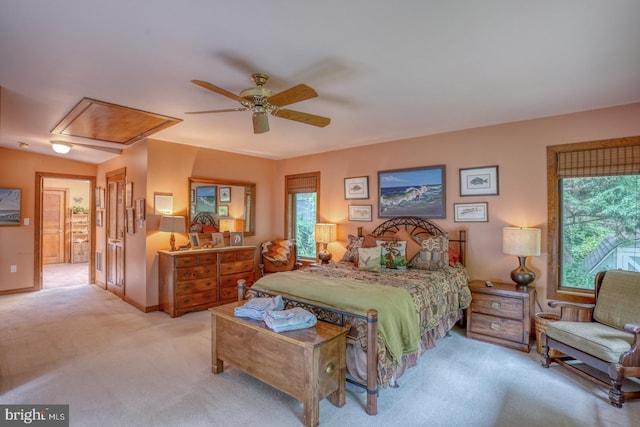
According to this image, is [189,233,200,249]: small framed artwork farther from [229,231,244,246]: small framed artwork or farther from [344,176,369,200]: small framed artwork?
[344,176,369,200]: small framed artwork

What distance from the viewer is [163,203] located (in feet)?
16.3

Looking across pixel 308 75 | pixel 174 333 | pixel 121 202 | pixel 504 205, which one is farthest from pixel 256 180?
pixel 504 205

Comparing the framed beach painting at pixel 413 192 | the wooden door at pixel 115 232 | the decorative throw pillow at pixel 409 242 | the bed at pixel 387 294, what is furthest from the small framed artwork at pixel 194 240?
the decorative throw pillow at pixel 409 242

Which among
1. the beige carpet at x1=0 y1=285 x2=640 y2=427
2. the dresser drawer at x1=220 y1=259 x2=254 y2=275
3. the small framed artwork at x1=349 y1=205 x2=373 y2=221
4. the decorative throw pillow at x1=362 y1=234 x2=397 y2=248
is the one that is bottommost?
the beige carpet at x1=0 y1=285 x2=640 y2=427

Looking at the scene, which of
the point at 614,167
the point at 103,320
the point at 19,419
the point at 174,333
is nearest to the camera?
the point at 19,419

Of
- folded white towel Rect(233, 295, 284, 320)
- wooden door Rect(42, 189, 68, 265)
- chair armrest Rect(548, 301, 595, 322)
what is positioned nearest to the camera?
folded white towel Rect(233, 295, 284, 320)

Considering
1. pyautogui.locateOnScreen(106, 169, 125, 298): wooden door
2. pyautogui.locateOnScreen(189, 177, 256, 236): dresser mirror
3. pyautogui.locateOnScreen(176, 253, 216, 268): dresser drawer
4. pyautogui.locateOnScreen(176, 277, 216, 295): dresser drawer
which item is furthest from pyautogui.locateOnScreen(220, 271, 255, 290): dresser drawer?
pyautogui.locateOnScreen(106, 169, 125, 298): wooden door

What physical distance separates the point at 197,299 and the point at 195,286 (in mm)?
207

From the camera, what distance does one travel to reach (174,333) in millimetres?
4004

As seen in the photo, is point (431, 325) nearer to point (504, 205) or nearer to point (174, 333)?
point (504, 205)

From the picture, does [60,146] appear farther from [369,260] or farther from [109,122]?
[369,260]

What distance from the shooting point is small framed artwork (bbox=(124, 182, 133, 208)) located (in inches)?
205

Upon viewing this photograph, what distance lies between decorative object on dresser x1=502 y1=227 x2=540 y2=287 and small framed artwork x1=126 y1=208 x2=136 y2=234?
5.31 meters

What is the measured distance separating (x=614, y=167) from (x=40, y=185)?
8982mm
